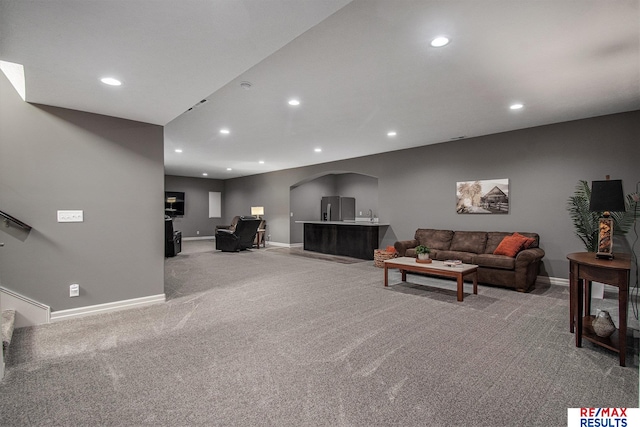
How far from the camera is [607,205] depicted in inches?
107

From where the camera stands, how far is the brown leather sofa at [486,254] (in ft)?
14.8

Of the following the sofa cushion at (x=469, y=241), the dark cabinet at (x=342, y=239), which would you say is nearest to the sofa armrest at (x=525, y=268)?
the sofa cushion at (x=469, y=241)

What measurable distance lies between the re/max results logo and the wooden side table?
71 cm

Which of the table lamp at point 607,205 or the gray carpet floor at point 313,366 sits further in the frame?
the table lamp at point 607,205

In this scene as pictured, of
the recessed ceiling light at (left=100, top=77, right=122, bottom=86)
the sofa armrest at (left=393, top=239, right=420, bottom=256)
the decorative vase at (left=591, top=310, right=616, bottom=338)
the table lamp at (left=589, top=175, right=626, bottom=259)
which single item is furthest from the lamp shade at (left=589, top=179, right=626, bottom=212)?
the recessed ceiling light at (left=100, top=77, right=122, bottom=86)

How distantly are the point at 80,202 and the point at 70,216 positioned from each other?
186mm

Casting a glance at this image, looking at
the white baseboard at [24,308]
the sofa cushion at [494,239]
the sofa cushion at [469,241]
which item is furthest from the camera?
the sofa cushion at [469,241]

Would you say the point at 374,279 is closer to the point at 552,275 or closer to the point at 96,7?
the point at 552,275

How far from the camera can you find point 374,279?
17.7 feet

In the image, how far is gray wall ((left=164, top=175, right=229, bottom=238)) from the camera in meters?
12.4

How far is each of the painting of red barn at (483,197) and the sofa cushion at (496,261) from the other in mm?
1249

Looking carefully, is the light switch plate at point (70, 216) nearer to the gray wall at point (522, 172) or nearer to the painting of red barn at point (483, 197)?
the gray wall at point (522, 172)

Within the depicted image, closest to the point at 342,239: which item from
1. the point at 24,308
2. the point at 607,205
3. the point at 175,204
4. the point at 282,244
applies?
the point at 282,244

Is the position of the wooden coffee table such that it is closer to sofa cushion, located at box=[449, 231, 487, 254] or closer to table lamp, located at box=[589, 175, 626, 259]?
sofa cushion, located at box=[449, 231, 487, 254]
